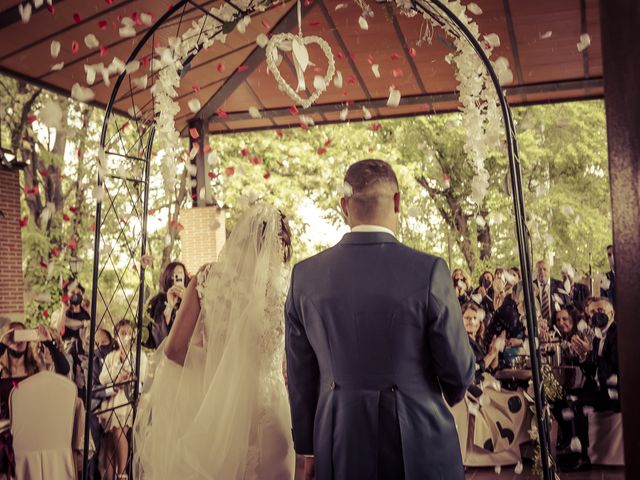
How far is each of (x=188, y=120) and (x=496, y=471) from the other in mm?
6799

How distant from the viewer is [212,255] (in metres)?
11.3

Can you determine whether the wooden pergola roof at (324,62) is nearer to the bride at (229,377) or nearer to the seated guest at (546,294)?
the seated guest at (546,294)

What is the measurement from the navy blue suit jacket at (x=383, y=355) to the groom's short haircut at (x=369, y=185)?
0.10m

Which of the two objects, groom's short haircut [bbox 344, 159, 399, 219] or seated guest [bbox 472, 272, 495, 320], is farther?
seated guest [bbox 472, 272, 495, 320]

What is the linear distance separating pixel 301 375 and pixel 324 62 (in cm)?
717

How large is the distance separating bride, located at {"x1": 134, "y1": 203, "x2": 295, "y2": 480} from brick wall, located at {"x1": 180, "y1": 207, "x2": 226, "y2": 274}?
6775 mm

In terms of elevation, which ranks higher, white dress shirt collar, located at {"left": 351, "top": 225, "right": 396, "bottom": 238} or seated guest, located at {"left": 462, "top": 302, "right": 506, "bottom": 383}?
white dress shirt collar, located at {"left": 351, "top": 225, "right": 396, "bottom": 238}

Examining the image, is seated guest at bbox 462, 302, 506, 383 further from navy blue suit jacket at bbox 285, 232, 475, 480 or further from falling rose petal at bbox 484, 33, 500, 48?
navy blue suit jacket at bbox 285, 232, 475, 480

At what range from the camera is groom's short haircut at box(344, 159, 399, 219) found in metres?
2.70

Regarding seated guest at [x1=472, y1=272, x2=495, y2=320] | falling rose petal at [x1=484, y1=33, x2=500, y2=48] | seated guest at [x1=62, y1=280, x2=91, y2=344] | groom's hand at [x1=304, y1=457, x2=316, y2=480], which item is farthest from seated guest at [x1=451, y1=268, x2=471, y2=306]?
groom's hand at [x1=304, y1=457, x2=316, y2=480]

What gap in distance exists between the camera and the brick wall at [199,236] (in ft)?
36.7

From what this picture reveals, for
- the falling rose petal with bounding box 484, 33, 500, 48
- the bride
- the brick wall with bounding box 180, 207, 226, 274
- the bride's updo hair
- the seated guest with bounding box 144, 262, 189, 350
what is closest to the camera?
the bride

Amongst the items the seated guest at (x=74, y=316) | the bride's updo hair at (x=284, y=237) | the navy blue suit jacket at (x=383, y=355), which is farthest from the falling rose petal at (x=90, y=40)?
the navy blue suit jacket at (x=383, y=355)

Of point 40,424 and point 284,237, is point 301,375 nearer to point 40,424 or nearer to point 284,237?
point 284,237
